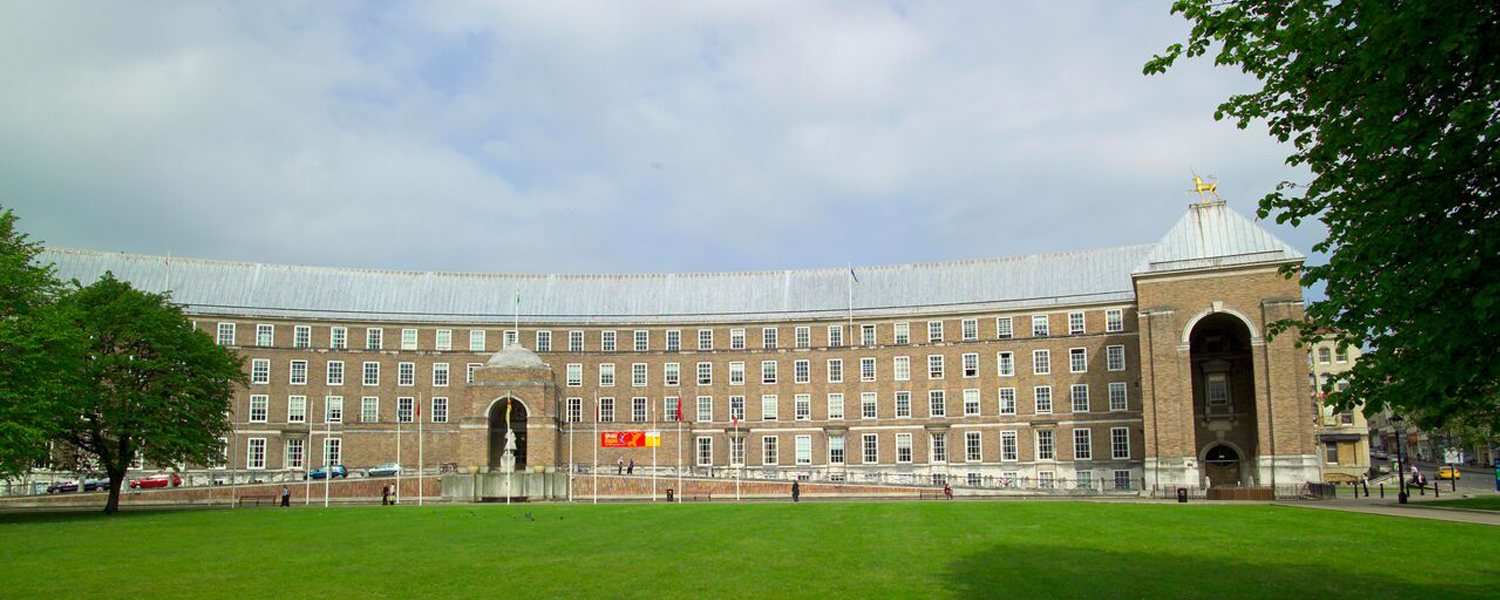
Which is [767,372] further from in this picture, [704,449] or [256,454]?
[256,454]

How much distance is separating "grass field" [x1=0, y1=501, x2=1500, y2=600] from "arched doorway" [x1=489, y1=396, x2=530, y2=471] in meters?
39.8

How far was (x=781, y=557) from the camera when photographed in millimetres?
25781

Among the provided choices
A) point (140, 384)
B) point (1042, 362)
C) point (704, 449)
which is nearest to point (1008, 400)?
point (1042, 362)

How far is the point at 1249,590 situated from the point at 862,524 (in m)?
17.5

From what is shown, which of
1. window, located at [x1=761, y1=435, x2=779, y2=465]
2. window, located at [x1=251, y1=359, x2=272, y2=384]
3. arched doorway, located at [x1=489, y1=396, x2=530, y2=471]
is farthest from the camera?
window, located at [x1=761, y1=435, x2=779, y2=465]

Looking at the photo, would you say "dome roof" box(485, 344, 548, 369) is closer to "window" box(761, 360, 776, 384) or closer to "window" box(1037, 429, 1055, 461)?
"window" box(761, 360, 776, 384)

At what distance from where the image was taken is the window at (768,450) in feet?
283

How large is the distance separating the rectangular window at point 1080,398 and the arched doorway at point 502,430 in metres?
38.1

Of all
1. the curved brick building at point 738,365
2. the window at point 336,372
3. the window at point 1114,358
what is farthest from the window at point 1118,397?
the window at point 336,372

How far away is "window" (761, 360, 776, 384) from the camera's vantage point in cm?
8738

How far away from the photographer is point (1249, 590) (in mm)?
19703

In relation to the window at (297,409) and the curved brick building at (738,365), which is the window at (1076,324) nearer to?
the curved brick building at (738,365)

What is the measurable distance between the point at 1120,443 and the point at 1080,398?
409 cm

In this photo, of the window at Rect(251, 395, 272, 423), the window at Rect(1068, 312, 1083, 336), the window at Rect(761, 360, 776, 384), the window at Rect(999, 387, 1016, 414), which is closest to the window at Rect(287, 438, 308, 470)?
the window at Rect(251, 395, 272, 423)
